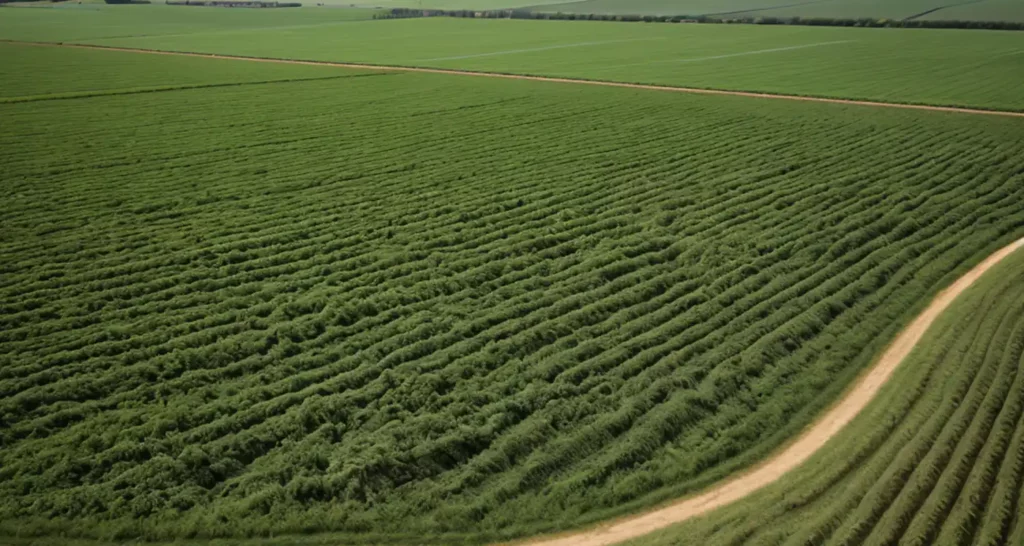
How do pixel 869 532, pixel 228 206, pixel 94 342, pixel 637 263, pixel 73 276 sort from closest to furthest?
pixel 869 532
pixel 94 342
pixel 73 276
pixel 637 263
pixel 228 206

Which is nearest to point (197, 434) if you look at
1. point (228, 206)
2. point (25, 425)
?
point (25, 425)

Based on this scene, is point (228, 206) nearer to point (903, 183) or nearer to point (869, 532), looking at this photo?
point (869, 532)

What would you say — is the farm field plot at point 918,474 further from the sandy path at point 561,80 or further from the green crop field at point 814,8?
the green crop field at point 814,8

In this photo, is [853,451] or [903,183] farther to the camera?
[903,183]

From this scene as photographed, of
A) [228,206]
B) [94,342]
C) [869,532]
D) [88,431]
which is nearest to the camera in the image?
[869,532]

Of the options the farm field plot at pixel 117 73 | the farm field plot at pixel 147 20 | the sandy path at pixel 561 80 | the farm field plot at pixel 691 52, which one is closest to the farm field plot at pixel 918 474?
the sandy path at pixel 561 80

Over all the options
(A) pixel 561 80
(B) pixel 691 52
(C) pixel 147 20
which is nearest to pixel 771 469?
(A) pixel 561 80
